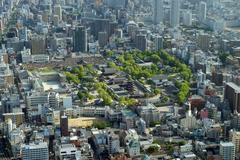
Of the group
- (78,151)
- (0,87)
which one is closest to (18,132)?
(78,151)

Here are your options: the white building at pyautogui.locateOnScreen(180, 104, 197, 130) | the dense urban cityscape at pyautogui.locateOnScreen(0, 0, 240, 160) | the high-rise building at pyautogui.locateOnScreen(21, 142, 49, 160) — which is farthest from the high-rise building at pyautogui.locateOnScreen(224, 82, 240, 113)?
the high-rise building at pyautogui.locateOnScreen(21, 142, 49, 160)

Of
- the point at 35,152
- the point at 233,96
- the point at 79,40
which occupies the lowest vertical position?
the point at 35,152

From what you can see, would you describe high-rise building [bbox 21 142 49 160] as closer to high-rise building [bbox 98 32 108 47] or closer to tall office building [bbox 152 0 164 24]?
high-rise building [bbox 98 32 108 47]

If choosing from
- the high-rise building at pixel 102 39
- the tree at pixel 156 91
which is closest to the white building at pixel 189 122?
the tree at pixel 156 91

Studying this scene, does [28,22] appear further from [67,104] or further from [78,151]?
[78,151]

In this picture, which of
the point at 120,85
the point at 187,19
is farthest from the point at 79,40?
the point at 187,19

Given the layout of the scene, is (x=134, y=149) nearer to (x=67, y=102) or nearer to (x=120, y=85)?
(x=67, y=102)
